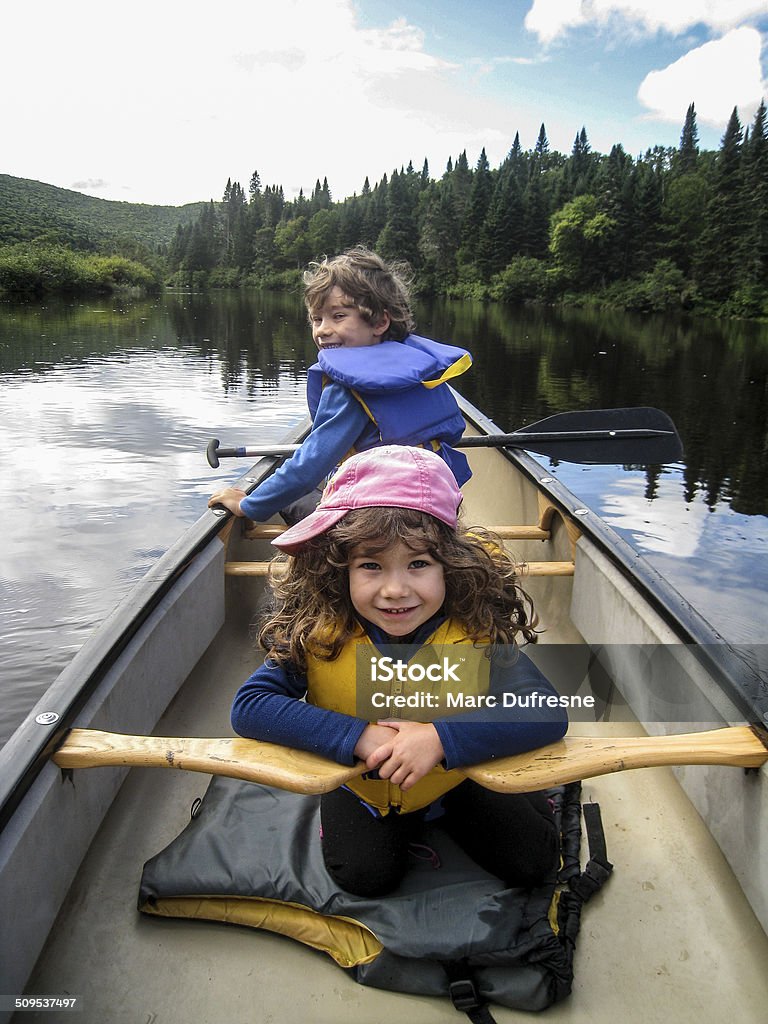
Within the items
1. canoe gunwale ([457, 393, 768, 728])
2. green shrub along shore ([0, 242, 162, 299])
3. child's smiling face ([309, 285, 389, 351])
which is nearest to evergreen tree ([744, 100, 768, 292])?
green shrub along shore ([0, 242, 162, 299])

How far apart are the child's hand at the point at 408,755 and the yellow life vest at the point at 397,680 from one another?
0.18 meters

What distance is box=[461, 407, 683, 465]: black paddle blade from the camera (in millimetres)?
3953

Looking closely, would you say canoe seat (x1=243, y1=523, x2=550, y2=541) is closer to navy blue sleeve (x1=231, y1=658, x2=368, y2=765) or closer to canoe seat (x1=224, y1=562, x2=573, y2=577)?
canoe seat (x1=224, y1=562, x2=573, y2=577)

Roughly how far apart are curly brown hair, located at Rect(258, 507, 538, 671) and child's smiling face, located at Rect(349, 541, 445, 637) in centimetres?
2

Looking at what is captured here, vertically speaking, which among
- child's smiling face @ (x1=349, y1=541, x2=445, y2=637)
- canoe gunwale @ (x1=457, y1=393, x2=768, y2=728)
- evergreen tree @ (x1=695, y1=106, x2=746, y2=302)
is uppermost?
evergreen tree @ (x1=695, y1=106, x2=746, y2=302)

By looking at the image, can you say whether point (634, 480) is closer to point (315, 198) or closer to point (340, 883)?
point (340, 883)

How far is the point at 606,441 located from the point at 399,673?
2841 mm

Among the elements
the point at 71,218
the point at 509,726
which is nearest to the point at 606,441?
the point at 509,726

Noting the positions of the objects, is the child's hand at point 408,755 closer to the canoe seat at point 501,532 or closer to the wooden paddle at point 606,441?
the canoe seat at point 501,532

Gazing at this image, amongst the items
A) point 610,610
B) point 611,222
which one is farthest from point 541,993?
point 611,222

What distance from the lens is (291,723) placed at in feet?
4.72

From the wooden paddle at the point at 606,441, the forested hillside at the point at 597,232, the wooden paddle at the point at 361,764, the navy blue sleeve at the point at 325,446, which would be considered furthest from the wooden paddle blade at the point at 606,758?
the forested hillside at the point at 597,232

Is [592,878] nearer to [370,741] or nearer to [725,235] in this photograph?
[370,741]

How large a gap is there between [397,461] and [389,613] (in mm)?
315
